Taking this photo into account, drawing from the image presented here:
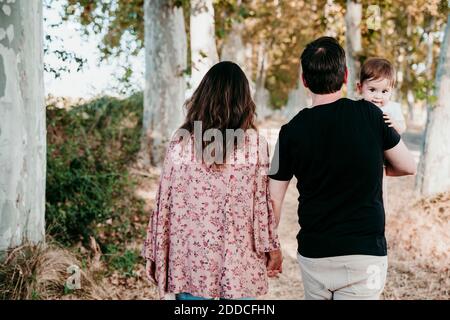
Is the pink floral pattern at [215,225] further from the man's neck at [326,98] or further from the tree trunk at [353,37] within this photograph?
the tree trunk at [353,37]

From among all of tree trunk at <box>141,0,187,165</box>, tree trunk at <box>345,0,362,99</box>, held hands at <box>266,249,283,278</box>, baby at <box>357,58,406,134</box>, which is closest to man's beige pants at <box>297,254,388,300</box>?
held hands at <box>266,249,283,278</box>

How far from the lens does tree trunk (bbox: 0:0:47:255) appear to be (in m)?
3.93

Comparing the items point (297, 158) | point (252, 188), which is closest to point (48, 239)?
point (252, 188)

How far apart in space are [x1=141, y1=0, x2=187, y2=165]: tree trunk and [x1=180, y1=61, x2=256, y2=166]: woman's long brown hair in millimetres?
6737

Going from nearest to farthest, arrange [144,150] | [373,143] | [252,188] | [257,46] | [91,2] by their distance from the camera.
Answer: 1. [373,143]
2. [252,188]
3. [91,2]
4. [144,150]
5. [257,46]

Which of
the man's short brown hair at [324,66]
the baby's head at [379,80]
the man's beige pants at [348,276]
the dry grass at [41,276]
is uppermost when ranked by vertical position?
the baby's head at [379,80]

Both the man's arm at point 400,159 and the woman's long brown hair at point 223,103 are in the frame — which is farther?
the woman's long brown hair at point 223,103

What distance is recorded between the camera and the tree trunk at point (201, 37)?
7852 mm

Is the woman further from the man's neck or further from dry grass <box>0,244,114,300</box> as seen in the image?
dry grass <box>0,244,114,300</box>

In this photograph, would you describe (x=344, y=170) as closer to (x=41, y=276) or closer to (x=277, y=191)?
(x=277, y=191)

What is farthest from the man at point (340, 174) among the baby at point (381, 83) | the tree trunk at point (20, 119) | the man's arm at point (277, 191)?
the tree trunk at point (20, 119)

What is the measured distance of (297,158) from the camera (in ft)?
8.46
